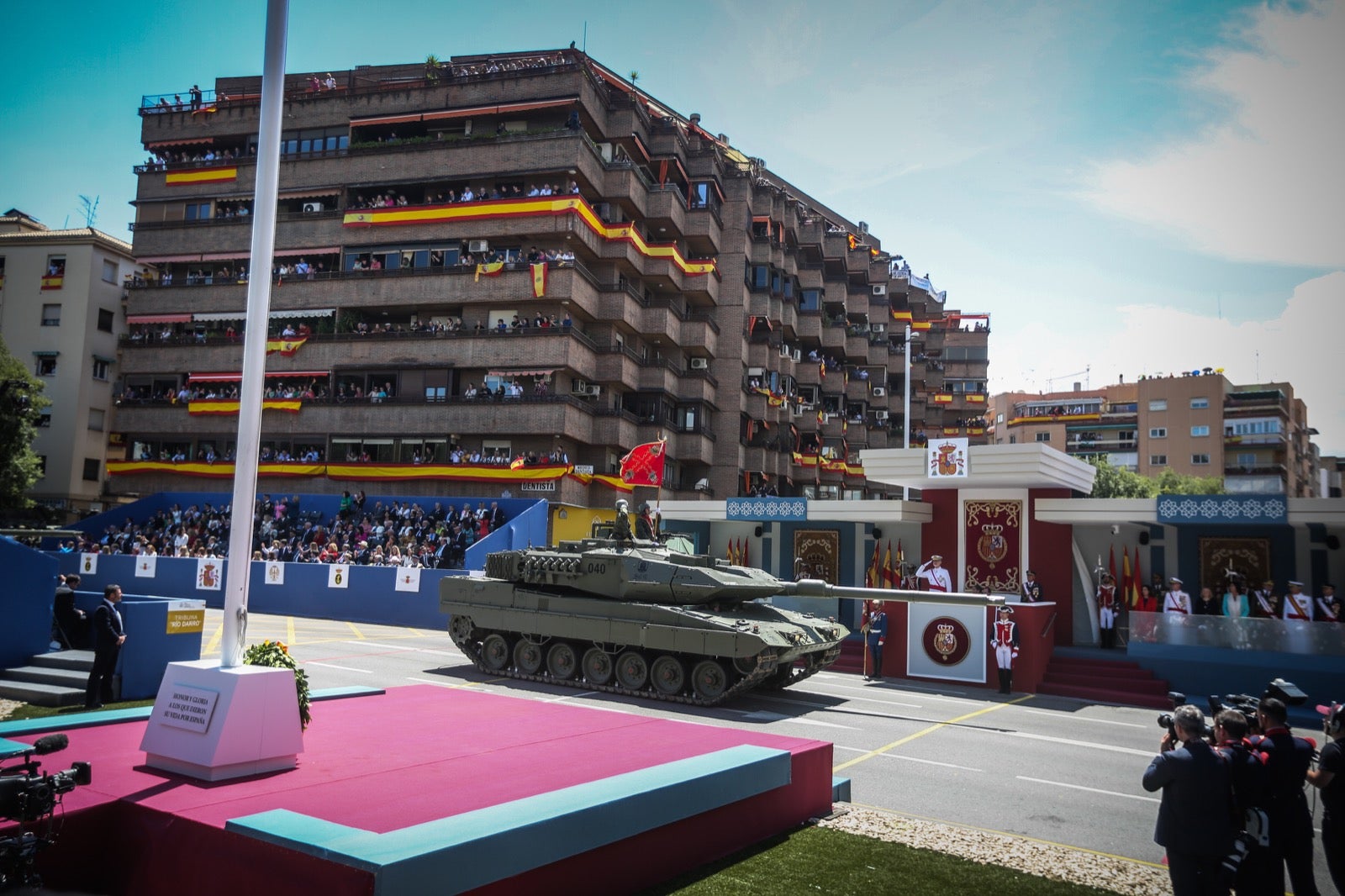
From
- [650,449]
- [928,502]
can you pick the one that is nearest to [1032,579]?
[928,502]

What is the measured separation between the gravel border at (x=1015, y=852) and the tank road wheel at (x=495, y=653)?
418 inches

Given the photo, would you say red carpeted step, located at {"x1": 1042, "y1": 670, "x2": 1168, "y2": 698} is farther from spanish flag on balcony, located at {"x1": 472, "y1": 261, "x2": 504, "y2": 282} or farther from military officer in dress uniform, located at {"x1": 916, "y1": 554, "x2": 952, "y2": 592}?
spanish flag on balcony, located at {"x1": 472, "y1": 261, "x2": 504, "y2": 282}

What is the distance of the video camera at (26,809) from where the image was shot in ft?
17.4

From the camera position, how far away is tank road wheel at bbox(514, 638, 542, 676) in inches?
→ 716

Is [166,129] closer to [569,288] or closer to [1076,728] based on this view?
[569,288]

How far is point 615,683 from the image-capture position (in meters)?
17.1

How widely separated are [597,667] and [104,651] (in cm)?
776

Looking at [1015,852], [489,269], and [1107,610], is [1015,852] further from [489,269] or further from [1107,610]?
[489,269]

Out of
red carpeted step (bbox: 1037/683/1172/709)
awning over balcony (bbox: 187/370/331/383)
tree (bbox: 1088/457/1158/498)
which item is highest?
awning over balcony (bbox: 187/370/331/383)

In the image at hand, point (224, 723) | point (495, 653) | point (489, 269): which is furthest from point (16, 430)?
point (224, 723)

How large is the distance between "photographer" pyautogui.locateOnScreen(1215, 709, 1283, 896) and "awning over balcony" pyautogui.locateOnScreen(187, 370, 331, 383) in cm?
3944

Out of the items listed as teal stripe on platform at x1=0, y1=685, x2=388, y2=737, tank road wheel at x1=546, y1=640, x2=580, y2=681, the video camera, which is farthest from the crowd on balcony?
the video camera

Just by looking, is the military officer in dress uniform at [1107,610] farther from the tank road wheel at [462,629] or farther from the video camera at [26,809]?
the video camera at [26,809]

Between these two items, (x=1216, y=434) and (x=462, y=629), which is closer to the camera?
(x=462, y=629)
